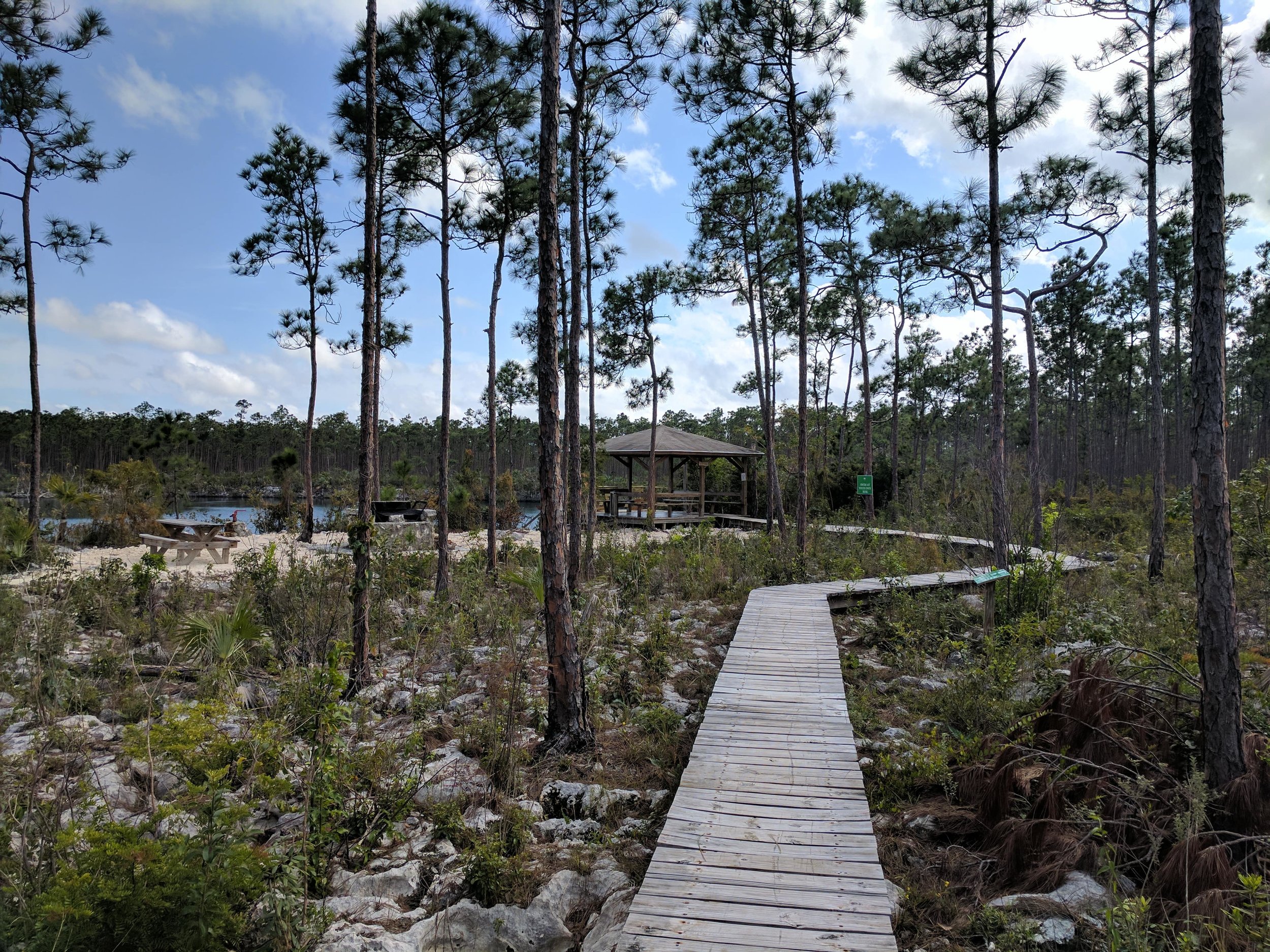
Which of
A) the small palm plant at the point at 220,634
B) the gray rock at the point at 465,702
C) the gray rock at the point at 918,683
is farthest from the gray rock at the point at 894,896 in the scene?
the small palm plant at the point at 220,634

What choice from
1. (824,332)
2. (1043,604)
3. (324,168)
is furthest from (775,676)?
(824,332)

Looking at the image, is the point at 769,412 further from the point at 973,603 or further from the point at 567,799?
the point at 567,799

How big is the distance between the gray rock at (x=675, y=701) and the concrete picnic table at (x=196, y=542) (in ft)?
32.8

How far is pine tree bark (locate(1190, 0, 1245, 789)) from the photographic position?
3.31 m

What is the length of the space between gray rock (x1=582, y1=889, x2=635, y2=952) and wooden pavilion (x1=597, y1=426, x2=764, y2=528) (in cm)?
1858

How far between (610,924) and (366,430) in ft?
14.8

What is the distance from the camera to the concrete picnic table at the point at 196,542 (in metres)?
12.2

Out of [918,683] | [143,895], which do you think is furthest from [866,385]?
[143,895]

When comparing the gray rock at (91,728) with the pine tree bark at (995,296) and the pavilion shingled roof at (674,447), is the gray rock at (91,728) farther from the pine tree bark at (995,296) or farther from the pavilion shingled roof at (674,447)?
the pavilion shingled roof at (674,447)

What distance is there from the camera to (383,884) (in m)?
3.34

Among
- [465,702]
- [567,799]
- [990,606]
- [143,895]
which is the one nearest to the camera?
[143,895]

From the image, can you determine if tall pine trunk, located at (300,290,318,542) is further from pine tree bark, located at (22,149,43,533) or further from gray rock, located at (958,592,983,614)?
gray rock, located at (958,592,983,614)

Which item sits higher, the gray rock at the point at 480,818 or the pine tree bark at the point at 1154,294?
the pine tree bark at the point at 1154,294

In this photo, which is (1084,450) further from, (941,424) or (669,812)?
(669,812)
